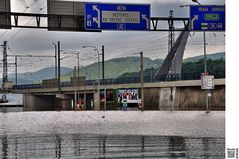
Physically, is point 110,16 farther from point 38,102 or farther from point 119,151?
point 38,102

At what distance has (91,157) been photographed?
11.9 meters

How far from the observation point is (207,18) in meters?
31.4

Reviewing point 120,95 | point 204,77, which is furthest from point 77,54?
point 204,77

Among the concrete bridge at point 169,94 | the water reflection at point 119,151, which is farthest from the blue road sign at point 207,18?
the concrete bridge at point 169,94

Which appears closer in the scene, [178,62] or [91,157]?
[91,157]

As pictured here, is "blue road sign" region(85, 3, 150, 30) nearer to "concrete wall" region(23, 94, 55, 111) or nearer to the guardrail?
the guardrail

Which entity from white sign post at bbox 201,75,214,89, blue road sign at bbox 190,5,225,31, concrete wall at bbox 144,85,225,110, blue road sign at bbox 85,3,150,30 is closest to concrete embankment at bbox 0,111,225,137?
blue road sign at bbox 85,3,150,30

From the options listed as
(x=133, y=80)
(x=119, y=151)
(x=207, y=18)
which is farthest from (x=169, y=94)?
(x=119, y=151)

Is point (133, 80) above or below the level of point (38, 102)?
above

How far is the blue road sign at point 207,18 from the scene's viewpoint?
1231 inches

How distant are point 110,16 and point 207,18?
7231mm

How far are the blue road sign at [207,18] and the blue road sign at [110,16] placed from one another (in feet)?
14.6
